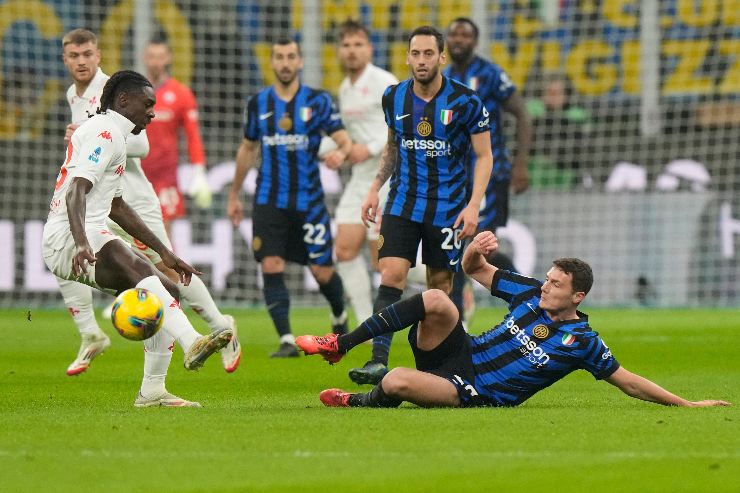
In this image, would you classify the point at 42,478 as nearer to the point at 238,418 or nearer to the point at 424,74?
the point at 238,418

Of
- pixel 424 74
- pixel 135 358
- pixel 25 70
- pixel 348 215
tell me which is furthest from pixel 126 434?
pixel 25 70

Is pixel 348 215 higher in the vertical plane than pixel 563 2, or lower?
lower

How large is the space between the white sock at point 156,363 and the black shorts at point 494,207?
452 cm

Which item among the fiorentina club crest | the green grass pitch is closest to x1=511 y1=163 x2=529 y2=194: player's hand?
the fiorentina club crest

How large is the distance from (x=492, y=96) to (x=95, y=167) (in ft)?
16.3

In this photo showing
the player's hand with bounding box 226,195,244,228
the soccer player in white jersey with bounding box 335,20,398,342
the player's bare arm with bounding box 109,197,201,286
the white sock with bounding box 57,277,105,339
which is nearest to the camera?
the player's bare arm with bounding box 109,197,201,286

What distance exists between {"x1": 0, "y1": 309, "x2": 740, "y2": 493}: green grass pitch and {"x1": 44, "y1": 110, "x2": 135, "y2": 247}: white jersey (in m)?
0.89

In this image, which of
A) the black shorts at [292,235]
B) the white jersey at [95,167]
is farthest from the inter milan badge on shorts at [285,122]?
the white jersey at [95,167]

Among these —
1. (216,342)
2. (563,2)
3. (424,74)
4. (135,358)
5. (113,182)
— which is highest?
(563,2)

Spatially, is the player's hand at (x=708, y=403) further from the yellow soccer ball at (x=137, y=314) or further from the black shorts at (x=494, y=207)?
the black shorts at (x=494, y=207)

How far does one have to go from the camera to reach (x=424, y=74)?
856 centimetres

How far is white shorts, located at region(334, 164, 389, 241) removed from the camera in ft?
38.8

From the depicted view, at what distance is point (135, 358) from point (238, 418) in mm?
4163

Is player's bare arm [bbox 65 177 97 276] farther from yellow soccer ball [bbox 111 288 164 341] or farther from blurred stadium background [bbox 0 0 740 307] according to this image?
blurred stadium background [bbox 0 0 740 307]
